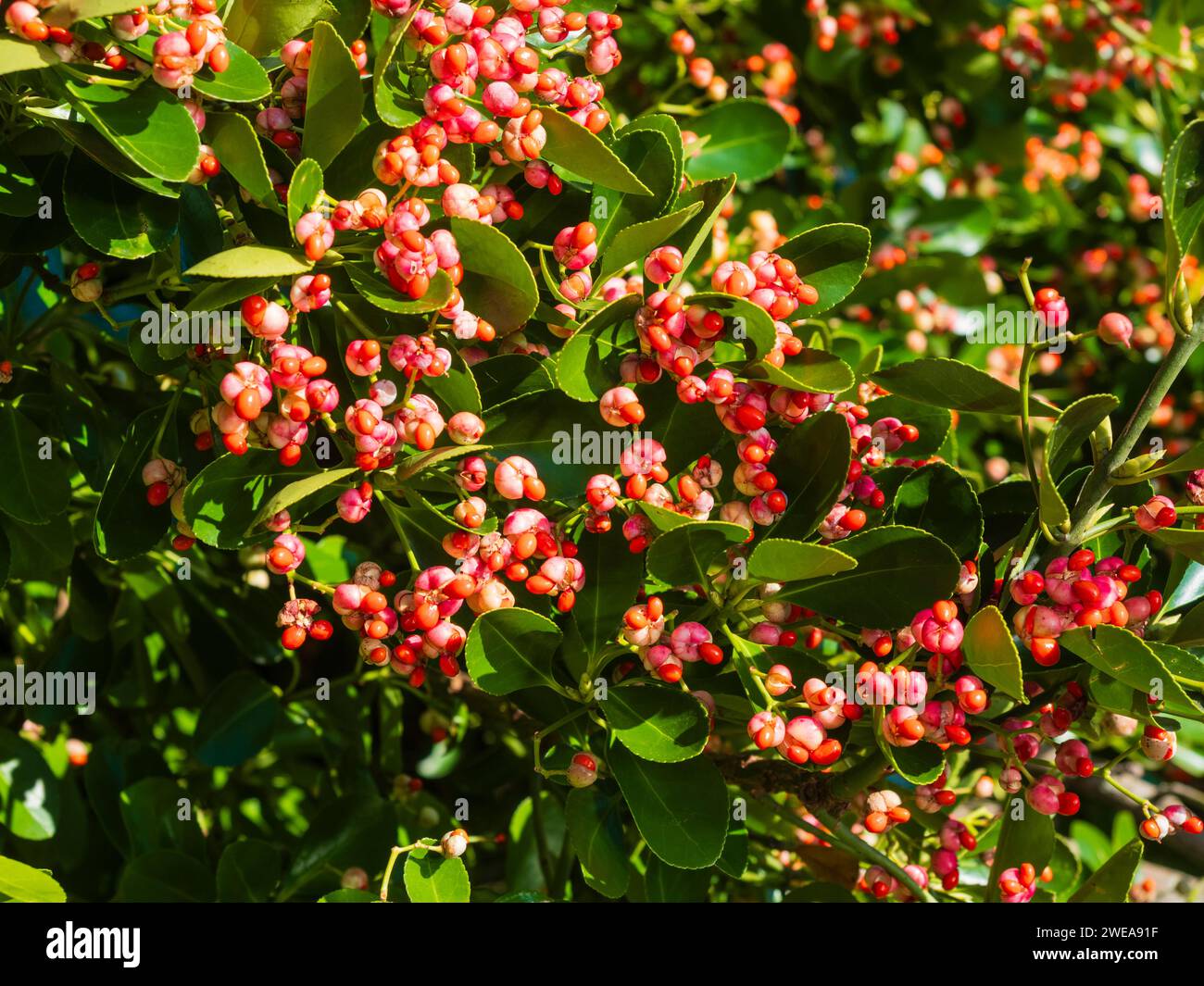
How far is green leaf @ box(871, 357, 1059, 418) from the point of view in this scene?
120 centimetres

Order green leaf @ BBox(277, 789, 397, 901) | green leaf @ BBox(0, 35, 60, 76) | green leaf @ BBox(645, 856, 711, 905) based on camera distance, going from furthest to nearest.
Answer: green leaf @ BBox(277, 789, 397, 901), green leaf @ BBox(645, 856, 711, 905), green leaf @ BBox(0, 35, 60, 76)

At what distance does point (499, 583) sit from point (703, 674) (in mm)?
284

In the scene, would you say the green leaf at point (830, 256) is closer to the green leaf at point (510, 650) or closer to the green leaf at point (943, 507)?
the green leaf at point (943, 507)

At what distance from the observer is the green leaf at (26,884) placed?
1.22 metres

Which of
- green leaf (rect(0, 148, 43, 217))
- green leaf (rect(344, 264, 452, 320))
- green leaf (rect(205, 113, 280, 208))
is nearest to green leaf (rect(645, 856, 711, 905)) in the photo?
green leaf (rect(344, 264, 452, 320))

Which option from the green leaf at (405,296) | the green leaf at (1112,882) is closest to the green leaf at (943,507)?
the green leaf at (1112,882)

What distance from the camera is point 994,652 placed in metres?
1.08

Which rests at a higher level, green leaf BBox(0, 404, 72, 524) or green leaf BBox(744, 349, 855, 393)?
green leaf BBox(744, 349, 855, 393)

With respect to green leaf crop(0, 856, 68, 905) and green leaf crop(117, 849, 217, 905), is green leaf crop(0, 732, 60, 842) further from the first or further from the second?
green leaf crop(0, 856, 68, 905)

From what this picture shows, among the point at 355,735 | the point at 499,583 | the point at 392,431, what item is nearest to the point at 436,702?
the point at 355,735
